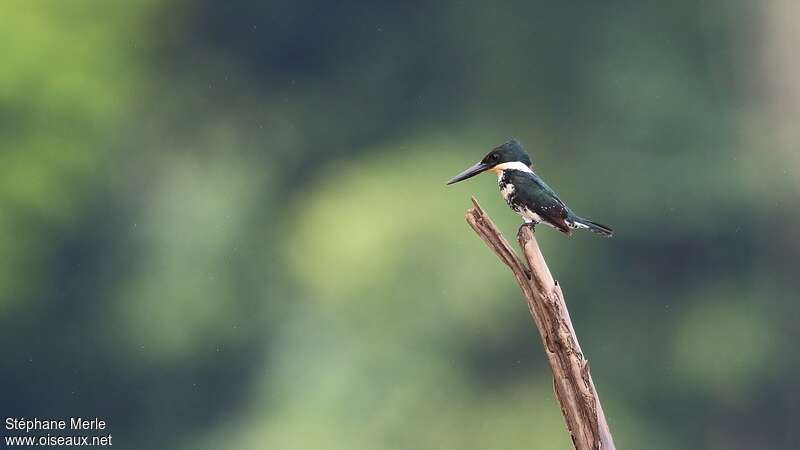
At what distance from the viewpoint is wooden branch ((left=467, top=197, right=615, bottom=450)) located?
3.16 metres

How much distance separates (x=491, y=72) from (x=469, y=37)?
0.59m

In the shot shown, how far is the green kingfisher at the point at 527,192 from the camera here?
3350 millimetres

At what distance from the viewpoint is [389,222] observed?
42.9 ft

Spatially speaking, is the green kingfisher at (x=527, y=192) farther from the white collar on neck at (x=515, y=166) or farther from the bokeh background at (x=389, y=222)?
the bokeh background at (x=389, y=222)

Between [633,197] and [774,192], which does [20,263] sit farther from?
[774,192]

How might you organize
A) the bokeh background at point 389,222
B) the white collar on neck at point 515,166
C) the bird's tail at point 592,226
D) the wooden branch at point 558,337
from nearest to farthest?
the wooden branch at point 558,337
the bird's tail at point 592,226
the white collar on neck at point 515,166
the bokeh background at point 389,222

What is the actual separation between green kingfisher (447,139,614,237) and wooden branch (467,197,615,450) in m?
0.14

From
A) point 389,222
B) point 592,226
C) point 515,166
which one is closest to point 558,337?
point 592,226

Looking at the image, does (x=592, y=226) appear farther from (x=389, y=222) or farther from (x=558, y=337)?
(x=389, y=222)

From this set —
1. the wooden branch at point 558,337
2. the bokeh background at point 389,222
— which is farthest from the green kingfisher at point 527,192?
the bokeh background at point 389,222

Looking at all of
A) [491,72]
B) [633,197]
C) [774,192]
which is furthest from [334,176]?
[774,192]

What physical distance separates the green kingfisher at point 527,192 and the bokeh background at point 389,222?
8.17 meters

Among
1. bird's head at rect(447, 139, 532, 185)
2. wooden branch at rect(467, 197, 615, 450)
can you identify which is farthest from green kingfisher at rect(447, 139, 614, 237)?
wooden branch at rect(467, 197, 615, 450)

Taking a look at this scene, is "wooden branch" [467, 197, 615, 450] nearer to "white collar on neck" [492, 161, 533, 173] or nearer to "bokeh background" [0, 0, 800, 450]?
"white collar on neck" [492, 161, 533, 173]
